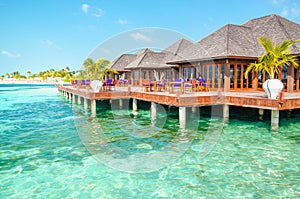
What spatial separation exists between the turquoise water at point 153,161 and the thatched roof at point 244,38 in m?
6.45

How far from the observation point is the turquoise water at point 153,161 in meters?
6.45

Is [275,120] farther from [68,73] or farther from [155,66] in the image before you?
[68,73]

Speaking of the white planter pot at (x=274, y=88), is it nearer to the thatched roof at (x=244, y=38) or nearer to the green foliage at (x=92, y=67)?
the thatched roof at (x=244, y=38)

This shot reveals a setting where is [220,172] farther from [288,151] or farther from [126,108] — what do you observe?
[126,108]

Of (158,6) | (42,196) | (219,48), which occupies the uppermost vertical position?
(158,6)

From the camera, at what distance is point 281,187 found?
636 cm

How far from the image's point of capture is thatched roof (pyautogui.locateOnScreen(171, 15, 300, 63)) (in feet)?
59.2

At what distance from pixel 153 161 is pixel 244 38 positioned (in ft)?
53.5

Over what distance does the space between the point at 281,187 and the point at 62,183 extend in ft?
20.7

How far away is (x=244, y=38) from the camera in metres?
20.3

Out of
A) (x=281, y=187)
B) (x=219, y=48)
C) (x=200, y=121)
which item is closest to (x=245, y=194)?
(x=281, y=187)

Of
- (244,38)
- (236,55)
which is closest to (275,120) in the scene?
(236,55)

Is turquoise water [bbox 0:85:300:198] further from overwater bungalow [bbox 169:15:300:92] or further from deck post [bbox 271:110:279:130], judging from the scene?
overwater bungalow [bbox 169:15:300:92]

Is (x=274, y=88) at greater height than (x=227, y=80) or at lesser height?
lesser
